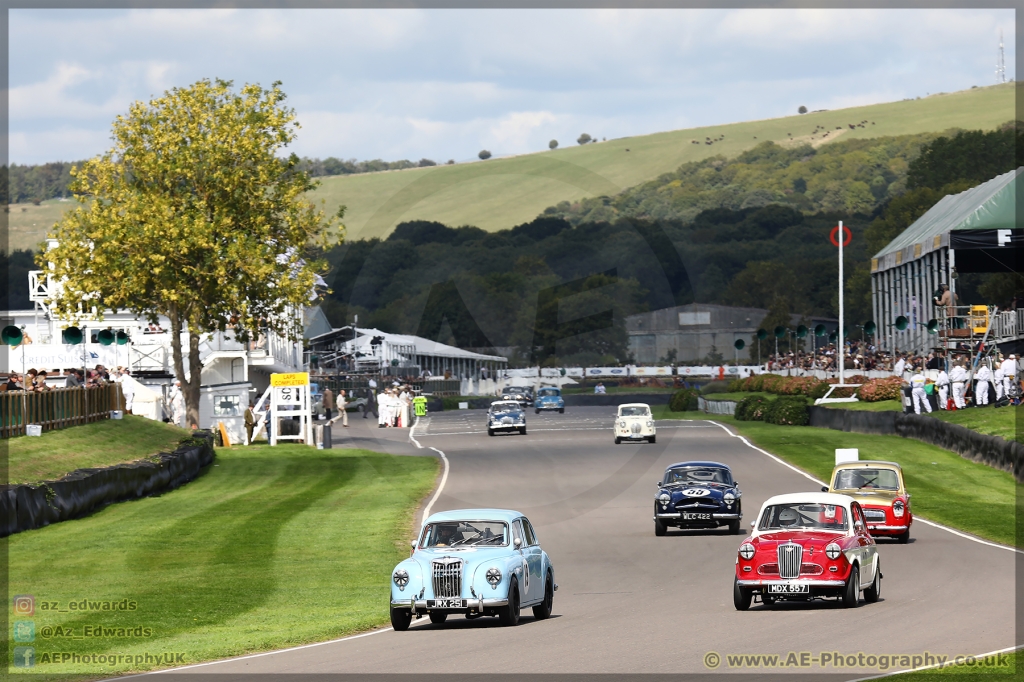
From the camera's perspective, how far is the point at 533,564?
17.6m

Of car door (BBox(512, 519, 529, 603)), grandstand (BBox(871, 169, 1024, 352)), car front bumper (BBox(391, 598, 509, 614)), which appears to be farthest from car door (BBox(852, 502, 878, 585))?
grandstand (BBox(871, 169, 1024, 352))

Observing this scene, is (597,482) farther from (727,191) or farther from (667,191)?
(727,191)

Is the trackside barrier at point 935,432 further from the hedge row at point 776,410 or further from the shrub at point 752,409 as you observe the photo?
the shrub at point 752,409

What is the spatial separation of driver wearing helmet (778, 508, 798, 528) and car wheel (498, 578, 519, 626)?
424 cm

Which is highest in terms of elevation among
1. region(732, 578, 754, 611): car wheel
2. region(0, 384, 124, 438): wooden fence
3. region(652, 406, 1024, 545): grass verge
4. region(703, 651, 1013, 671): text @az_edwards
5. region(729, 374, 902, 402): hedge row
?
region(0, 384, 124, 438): wooden fence

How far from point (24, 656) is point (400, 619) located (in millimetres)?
4746

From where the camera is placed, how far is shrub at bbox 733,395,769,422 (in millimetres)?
63175

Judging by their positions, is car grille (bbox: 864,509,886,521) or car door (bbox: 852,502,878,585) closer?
car door (bbox: 852,502,878,585)

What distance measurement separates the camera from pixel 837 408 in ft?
178

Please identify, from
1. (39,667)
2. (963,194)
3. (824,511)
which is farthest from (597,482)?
(963,194)

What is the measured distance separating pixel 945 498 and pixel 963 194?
41.0 meters

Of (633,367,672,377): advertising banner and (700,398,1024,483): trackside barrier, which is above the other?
(633,367,672,377): advertising banner

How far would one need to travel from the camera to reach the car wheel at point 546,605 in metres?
17.8

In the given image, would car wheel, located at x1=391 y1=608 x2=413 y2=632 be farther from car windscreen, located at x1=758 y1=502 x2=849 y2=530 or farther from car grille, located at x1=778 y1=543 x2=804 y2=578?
car windscreen, located at x1=758 y1=502 x2=849 y2=530
